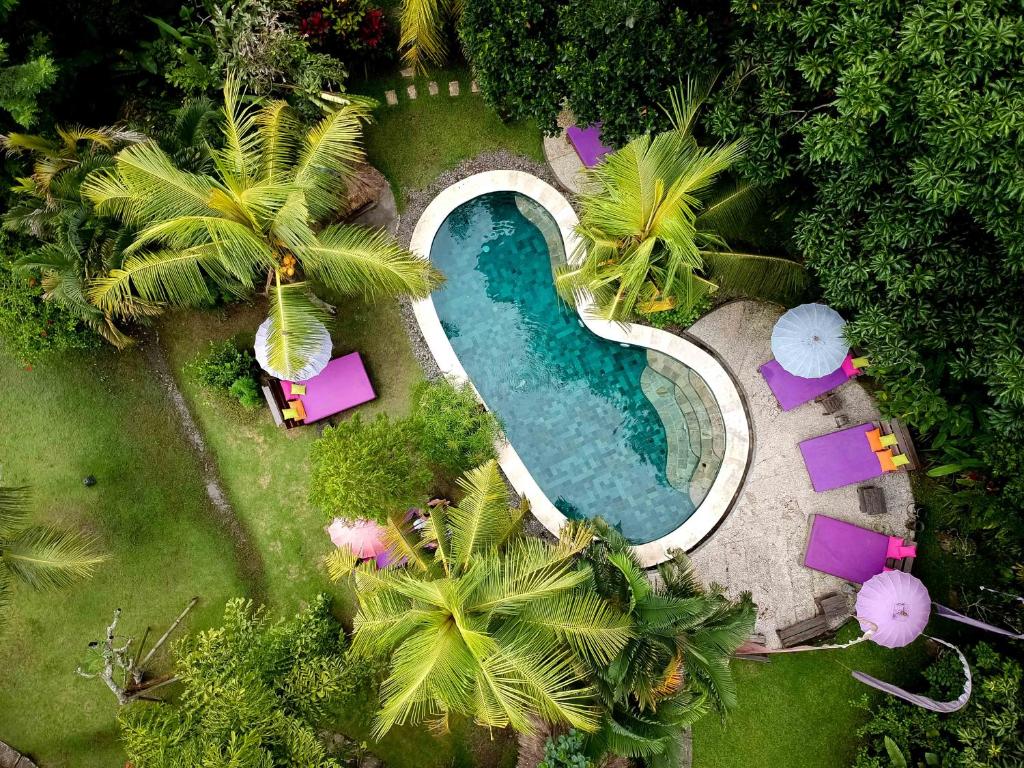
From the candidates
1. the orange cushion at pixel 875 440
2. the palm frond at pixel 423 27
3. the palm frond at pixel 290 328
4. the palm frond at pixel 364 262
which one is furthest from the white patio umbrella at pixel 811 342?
the palm frond at pixel 423 27

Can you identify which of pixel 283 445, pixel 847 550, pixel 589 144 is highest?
pixel 589 144

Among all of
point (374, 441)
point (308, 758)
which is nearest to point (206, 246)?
point (374, 441)

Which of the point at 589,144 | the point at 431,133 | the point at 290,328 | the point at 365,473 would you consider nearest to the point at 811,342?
the point at 589,144

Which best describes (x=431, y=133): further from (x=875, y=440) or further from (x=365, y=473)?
(x=875, y=440)

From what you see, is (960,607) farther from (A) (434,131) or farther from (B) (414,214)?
(A) (434,131)

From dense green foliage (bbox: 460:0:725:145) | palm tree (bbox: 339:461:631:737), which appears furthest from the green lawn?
palm tree (bbox: 339:461:631:737)

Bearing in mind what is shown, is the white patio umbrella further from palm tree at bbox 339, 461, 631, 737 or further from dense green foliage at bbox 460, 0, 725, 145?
palm tree at bbox 339, 461, 631, 737

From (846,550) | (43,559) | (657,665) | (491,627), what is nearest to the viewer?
(491,627)
